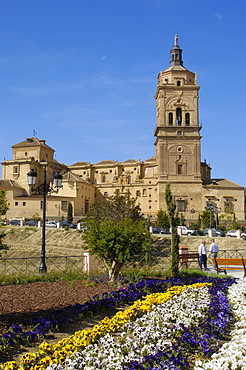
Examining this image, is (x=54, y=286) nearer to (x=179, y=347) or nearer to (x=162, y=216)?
(x=179, y=347)

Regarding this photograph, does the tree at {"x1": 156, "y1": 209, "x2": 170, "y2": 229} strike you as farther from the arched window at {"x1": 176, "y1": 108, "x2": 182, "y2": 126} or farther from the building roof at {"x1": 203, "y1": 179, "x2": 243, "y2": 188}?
the arched window at {"x1": 176, "y1": 108, "x2": 182, "y2": 126}

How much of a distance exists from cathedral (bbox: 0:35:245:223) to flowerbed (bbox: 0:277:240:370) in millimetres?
46946

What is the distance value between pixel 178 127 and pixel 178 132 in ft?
2.52

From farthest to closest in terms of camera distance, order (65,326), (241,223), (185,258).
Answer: (241,223)
(185,258)
(65,326)

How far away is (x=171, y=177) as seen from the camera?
5844 centimetres

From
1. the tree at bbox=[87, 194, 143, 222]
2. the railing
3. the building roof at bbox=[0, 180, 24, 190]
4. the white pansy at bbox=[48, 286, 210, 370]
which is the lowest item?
the railing

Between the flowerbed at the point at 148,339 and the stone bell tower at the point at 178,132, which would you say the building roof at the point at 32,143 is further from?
the flowerbed at the point at 148,339

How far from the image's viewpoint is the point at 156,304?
9.25 metres

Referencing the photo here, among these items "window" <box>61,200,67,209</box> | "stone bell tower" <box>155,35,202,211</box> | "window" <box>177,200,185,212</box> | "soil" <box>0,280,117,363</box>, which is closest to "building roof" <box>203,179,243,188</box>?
"stone bell tower" <box>155,35,202,211</box>

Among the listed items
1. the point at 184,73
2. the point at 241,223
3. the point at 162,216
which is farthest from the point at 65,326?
the point at 184,73

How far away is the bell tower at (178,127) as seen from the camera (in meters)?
58.7

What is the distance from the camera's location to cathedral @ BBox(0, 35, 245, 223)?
57500mm

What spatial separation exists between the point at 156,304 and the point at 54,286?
4187 millimetres

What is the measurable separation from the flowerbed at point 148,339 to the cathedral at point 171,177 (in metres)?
46.9
